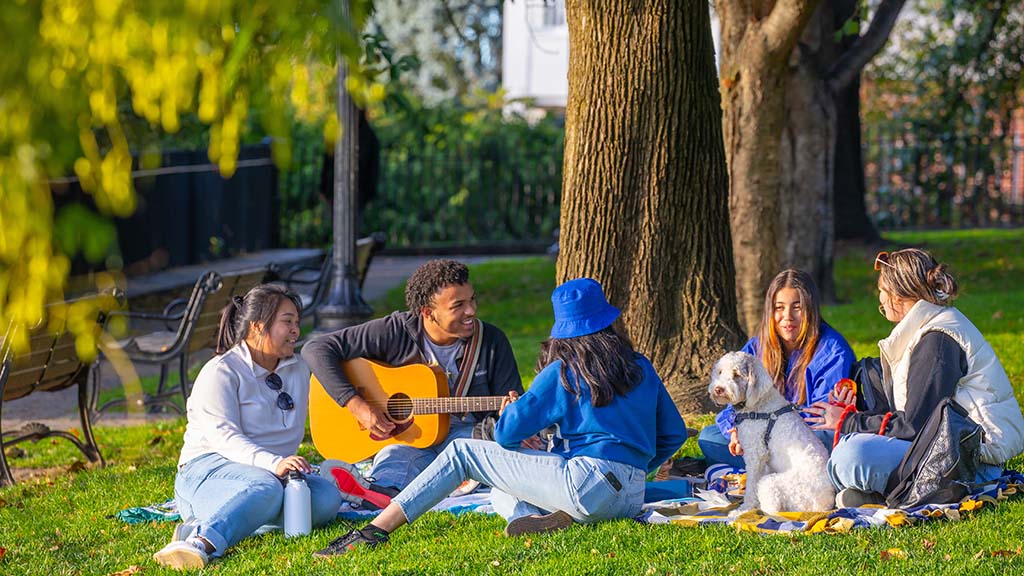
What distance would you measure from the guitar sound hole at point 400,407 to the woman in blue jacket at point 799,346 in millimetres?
1483

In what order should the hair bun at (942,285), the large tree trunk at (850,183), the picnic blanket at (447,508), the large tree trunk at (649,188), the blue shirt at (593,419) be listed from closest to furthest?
the blue shirt at (593,419) < the hair bun at (942,285) < the picnic blanket at (447,508) < the large tree trunk at (649,188) < the large tree trunk at (850,183)

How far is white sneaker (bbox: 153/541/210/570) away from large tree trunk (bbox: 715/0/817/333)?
231 inches

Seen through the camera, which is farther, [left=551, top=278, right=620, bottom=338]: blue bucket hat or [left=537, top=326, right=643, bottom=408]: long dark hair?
[left=551, top=278, right=620, bottom=338]: blue bucket hat

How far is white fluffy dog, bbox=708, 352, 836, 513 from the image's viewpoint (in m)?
5.50

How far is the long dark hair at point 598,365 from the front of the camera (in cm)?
540

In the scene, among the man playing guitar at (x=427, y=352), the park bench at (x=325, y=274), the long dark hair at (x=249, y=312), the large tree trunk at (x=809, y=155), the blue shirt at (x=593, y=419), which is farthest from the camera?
the large tree trunk at (x=809, y=155)

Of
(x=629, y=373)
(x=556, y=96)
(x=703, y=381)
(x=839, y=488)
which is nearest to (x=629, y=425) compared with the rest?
(x=629, y=373)

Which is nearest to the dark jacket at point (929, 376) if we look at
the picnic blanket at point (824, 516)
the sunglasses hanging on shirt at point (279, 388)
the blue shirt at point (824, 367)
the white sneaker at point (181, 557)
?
the picnic blanket at point (824, 516)

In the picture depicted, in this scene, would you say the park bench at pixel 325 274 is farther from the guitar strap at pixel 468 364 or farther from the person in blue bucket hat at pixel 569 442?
the person in blue bucket hat at pixel 569 442

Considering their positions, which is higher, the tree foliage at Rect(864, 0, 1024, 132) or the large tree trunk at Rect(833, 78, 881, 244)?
the tree foliage at Rect(864, 0, 1024, 132)

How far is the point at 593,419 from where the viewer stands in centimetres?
548

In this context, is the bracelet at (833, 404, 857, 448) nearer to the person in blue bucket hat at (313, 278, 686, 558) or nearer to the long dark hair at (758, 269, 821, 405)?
the long dark hair at (758, 269, 821, 405)

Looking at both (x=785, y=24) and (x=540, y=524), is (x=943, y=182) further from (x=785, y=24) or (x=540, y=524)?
(x=540, y=524)

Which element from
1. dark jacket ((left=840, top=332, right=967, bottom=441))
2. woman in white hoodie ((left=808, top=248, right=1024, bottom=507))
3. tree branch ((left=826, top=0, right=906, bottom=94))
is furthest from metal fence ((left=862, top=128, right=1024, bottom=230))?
dark jacket ((left=840, top=332, right=967, bottom=441))
